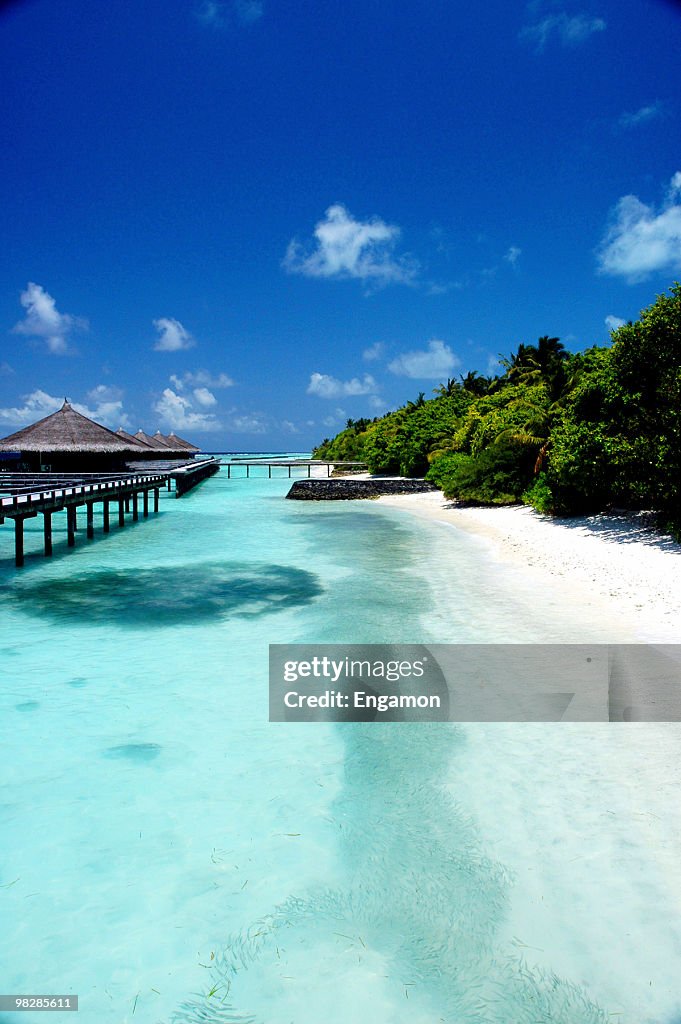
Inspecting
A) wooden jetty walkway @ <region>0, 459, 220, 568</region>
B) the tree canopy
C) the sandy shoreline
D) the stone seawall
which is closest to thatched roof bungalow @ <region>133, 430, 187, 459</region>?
the stone seawall

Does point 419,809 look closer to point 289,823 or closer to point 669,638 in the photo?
point 289,823

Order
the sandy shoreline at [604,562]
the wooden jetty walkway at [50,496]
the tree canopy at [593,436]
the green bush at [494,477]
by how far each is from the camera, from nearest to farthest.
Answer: the sandy shoreline at [604,562]
the wooden jetty walkway at [50,496]
the tree canopy at [593,436]
the green bush at [494,477]

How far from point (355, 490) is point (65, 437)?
16096mm

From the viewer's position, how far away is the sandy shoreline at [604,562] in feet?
29.0

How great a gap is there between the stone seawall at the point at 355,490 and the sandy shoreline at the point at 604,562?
13.7 meters

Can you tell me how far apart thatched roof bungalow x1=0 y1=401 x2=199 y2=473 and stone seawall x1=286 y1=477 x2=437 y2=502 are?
→ 34.4ft

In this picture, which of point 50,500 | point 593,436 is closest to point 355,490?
point 593,436

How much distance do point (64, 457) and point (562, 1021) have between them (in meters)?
30.6

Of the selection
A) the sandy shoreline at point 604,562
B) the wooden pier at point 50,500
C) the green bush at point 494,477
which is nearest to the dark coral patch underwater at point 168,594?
the wooden pier at point 50,500

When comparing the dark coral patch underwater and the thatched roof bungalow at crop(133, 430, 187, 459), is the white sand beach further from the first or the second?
the thatched roof bungalow at crop(133, 430, 187, 459)

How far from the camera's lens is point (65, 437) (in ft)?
92.2

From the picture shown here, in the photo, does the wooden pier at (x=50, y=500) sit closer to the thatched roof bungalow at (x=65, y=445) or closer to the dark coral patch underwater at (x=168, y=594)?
the dark coral patch underwater at (x=168, y=594)

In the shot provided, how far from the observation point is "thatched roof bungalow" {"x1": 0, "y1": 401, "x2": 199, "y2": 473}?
27.6 metres

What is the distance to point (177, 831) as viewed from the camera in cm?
433
